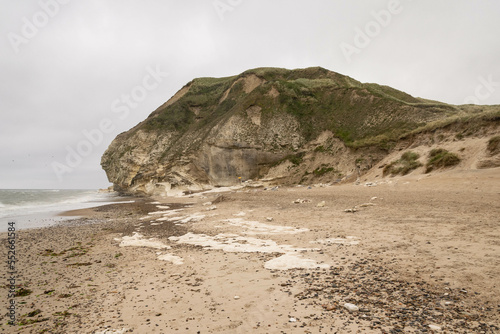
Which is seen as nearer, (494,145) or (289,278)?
(289,278)

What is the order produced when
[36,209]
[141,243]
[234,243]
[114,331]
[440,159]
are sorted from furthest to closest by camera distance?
[36,209], [440,159], [141,243], [234,243], [114,331]

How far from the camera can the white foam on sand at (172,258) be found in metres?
7.34

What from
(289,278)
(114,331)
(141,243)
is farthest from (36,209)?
(289,278)

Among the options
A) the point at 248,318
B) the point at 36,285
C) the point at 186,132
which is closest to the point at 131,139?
the point at 186,132

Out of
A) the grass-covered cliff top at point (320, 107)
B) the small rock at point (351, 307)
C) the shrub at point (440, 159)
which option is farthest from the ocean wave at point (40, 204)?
the shrub at point (440, 159)

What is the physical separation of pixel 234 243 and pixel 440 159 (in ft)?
60.6

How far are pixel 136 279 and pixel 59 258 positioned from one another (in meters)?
5.13

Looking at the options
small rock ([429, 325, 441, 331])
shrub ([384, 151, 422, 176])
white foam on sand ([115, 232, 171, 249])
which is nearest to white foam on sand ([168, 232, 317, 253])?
white foam on sand ([115, 232, 171, 249])

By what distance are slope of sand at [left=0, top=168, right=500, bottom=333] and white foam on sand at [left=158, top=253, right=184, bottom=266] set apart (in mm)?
83

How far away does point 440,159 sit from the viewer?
19.3 meters

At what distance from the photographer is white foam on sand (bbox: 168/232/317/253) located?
295 inches

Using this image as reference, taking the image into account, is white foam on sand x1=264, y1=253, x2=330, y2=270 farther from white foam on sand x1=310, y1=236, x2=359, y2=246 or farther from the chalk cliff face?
the chalk cliff face

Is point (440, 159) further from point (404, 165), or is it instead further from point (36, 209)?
point (36, 209)

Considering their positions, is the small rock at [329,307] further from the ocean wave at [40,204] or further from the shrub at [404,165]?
the ocean wave at [40,204]
